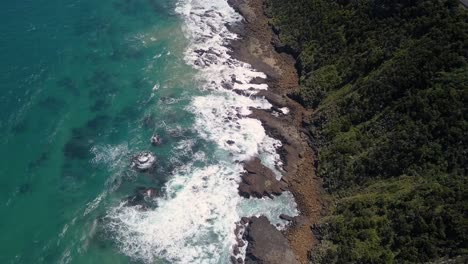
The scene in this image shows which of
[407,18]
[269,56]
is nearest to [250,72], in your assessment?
[269,56]

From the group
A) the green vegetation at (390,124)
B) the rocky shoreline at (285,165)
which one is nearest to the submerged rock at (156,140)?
the rocky shoreline at (285,165)

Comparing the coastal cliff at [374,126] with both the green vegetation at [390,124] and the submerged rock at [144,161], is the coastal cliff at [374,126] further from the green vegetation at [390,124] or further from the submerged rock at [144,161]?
the submerged rock at [144,161]

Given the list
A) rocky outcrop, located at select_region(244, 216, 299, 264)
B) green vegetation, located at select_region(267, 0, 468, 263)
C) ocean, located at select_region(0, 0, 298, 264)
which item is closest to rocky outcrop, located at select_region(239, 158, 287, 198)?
ocean, located at select_region(0, 0, 298, 264)

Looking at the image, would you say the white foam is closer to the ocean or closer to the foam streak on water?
the foam streak on water

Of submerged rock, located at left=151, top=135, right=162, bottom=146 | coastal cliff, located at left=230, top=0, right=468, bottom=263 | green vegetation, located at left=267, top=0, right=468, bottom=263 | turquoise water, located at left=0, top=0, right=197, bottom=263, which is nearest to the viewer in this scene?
green vegetation, located at left=267, top=0, right=468, bottom=263

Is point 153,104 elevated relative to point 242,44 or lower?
lower

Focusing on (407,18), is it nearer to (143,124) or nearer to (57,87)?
(143,124)

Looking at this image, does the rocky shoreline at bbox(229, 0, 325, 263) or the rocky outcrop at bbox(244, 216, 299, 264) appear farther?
the rocky shoreline at bbox(229, 0, 325, 263)
